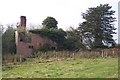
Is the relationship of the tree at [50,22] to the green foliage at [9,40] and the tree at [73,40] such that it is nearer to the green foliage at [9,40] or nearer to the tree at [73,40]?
the tree at [73,40]

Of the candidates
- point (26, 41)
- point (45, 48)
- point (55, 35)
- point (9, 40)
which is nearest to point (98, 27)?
point (55, 35)

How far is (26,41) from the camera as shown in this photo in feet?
111

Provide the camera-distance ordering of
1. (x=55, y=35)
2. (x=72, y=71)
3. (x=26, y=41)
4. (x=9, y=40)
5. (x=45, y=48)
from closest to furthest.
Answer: (x=72, y=71) → (x=9, y=40) → (x=26, y=41) → (x=45, y=48) → (x=55, y=35)

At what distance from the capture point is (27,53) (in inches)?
1310

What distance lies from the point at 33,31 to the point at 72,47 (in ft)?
17.5

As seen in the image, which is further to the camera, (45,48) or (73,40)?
(73,40)

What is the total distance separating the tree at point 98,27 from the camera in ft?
124

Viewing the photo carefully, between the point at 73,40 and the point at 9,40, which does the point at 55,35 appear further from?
the point at 9,40

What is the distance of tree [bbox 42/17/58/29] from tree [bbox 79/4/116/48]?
359cm

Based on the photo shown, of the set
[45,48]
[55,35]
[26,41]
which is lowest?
[45,48]

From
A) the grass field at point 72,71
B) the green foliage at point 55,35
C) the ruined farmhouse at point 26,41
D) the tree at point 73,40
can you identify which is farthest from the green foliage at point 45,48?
the grass field at point 72,71

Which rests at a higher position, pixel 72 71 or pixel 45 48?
pixel 45 48

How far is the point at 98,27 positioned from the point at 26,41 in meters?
10.2

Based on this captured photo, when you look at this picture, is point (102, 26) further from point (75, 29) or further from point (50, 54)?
point (50, 54)
